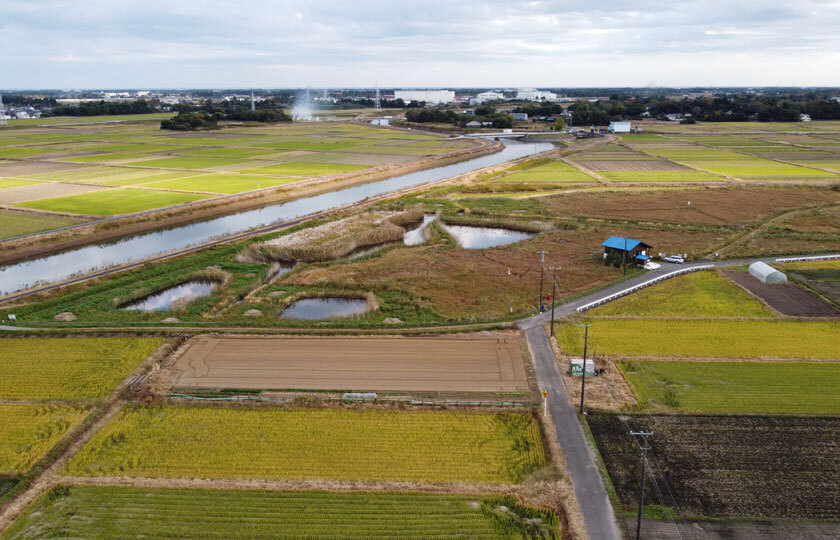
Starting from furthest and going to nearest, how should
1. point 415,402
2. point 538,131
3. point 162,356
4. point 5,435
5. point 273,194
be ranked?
point 538,131
point 273,194
point 162,356
point 415,402
point 5,435

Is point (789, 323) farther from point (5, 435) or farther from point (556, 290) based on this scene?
point (5, 435)

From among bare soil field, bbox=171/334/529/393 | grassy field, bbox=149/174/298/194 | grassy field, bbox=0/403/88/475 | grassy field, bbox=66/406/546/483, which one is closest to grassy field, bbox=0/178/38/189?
grassy field, bbox=149/174/298/194

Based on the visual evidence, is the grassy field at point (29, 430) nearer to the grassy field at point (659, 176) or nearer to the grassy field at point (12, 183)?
the grassy field at point (12, 183)

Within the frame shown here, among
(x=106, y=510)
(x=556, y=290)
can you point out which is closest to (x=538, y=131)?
(x=556, y=290)

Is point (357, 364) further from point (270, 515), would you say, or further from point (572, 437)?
point (572, 437)

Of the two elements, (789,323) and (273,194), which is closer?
(789,323)

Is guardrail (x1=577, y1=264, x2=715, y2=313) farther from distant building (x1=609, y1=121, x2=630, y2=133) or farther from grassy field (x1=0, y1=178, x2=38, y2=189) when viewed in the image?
distant building (x1=609, y1=121, x2=630, y2=133)
